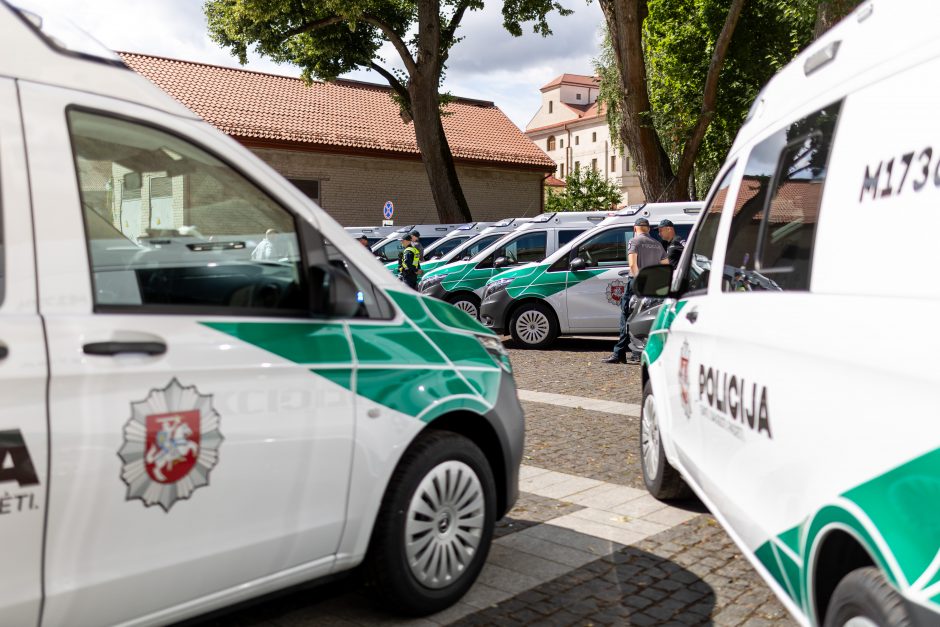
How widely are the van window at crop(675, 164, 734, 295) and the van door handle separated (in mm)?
2345

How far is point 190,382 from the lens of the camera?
2.61m

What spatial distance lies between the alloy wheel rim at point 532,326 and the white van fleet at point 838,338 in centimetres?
1002

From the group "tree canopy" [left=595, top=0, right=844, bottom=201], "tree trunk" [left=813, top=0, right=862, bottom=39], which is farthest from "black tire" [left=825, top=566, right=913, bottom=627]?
"tree canopy" [left=595, top=0, right=844, bottom=201]

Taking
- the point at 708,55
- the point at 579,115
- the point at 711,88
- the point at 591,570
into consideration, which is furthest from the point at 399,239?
the point at 579,115

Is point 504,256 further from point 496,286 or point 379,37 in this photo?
point 379,37

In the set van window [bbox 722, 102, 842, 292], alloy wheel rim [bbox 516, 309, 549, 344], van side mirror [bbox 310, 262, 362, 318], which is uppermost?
van window [bbox 722, 102, 842, 292]

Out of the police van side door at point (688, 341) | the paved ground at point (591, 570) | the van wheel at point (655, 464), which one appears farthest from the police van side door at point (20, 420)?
the van wheel at point (655, 464)

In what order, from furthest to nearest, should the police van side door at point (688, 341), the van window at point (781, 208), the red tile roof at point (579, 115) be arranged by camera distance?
the red tile roof at point (579, 115), the police van side door at point (688, 341), the van window at point (781, 208)

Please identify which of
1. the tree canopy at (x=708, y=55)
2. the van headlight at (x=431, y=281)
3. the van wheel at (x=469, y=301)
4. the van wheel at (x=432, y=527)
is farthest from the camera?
the tree canopy at (x=708, y=55)

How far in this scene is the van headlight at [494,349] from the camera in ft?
12.5

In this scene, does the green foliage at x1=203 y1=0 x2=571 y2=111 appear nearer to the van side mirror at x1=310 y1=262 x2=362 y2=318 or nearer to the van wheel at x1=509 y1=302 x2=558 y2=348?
the van wheel at x1=509 y1=302 x2=558 y2=348

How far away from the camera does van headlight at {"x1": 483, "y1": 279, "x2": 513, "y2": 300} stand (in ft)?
45.8

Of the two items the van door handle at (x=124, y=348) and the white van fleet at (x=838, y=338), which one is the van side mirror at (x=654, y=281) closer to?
the white van fleet at (x=838, y=338)

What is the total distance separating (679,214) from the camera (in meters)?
13.4
